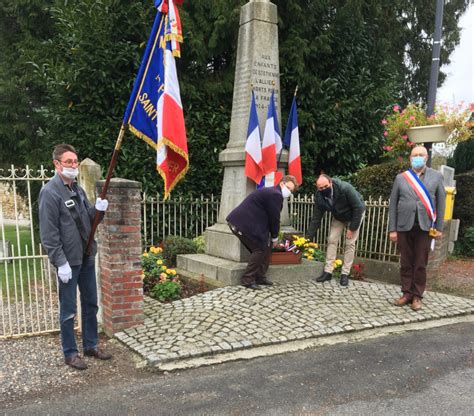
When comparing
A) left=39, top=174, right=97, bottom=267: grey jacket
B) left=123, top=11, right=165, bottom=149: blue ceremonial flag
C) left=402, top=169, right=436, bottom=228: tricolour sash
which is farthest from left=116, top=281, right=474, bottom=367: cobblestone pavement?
left=123, top=11, right=165, bottom=149: blue ceremonial flag

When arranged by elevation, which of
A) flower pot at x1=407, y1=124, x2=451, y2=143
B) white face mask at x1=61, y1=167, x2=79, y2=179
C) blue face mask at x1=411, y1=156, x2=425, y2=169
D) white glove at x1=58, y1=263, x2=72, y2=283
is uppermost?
flower pot at x1=407, y1=124, x2=451, y2=143

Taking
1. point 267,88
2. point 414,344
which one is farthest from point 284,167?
point 414,344

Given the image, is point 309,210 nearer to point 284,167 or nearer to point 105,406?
point 284,167

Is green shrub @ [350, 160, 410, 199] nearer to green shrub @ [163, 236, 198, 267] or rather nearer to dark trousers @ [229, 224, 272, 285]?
dark trousers @ [229, 224, 272, 285]

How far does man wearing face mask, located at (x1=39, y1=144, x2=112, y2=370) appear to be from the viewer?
3.32 m

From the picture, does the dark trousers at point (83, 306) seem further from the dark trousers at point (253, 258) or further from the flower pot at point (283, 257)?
the flower pot at point (283, 257)

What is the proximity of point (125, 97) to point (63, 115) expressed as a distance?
45.8 inches

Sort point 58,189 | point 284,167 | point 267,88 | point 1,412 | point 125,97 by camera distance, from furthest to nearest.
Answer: point 125,97 → point 284,167 → point 267,88 → point 58,189 → point 1,412

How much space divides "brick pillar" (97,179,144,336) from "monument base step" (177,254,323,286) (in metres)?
1.72

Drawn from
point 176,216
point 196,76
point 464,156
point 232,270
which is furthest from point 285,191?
point 464,156

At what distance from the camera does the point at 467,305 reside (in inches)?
219

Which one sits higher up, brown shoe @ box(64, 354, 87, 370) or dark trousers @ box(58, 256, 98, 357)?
dark trousers @ box(58, 256, 98, 357)

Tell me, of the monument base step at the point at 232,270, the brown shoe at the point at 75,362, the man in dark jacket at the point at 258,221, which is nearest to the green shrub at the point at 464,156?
the monument base step at the point at 232,270

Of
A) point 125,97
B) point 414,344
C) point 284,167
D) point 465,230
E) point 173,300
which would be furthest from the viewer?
point 465,230
